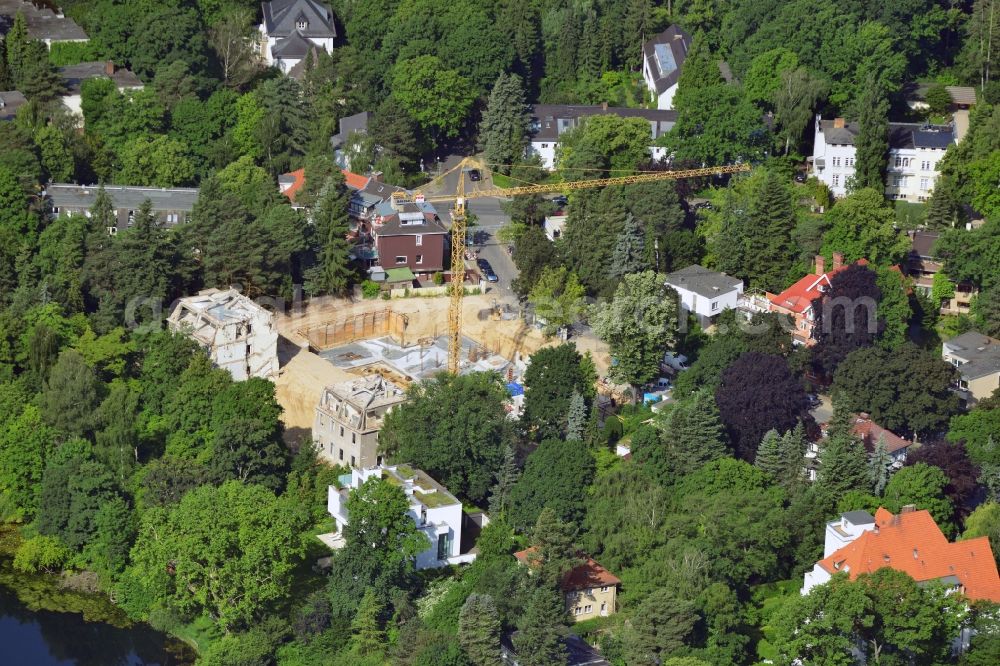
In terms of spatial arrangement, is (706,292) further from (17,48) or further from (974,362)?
(17,48)

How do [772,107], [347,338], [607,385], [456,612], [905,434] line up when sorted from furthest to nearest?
1. [772,107]
2. [347,338]
3. [607,385]
4. [905,434]
5. [456,612]

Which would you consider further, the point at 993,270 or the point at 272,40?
the point at 272,40

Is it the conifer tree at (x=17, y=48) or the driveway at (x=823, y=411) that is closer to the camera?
the driveway at (x=823, y=411)

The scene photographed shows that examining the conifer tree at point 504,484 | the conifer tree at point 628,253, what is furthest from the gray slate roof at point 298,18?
the conifer tree at point 504,484

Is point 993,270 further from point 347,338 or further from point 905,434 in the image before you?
point 347,338

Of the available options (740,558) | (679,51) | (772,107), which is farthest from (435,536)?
(679,51)

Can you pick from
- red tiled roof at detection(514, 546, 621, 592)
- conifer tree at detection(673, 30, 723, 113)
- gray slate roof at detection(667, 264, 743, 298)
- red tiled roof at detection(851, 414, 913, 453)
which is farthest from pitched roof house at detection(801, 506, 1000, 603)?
conifer tree at detection(673, 30, 723, 113)

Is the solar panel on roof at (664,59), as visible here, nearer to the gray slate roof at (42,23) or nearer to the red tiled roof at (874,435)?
the gray slate roof at (42,23)
